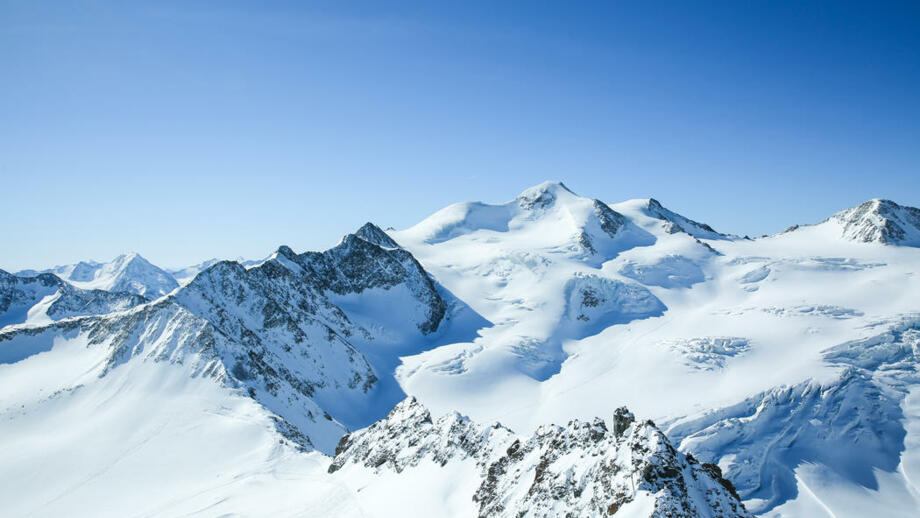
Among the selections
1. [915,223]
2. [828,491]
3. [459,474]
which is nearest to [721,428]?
[828,491]

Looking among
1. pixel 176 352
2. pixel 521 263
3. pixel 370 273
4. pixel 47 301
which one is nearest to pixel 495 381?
pixel 370 273

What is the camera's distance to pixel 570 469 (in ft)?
71.2

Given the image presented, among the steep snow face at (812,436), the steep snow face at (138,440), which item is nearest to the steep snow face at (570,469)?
the steep snow face at (138,440)

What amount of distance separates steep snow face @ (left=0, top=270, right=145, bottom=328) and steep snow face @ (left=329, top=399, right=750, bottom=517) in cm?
12846

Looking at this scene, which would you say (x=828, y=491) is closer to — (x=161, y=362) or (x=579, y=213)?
(x=161, y=362)

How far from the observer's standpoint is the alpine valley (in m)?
31.1

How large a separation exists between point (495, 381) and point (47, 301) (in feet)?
426

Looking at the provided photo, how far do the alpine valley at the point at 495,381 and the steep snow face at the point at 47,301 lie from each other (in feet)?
2.52

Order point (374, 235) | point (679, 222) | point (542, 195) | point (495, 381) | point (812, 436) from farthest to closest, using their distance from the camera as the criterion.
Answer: point (542, 195)
point (679, 222)
point (374, 235)
point (495, 381)
point (812, 436)

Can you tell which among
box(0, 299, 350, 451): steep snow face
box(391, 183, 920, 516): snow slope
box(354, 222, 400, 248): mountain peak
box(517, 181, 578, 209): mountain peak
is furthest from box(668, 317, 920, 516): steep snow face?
box(517, 181, 578, 209): mountain peak

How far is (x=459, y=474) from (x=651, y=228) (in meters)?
139

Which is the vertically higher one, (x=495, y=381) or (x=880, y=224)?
(x=880, y=224)

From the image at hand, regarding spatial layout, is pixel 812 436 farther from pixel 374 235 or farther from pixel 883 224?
pixel 374 235

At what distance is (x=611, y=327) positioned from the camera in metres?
107
